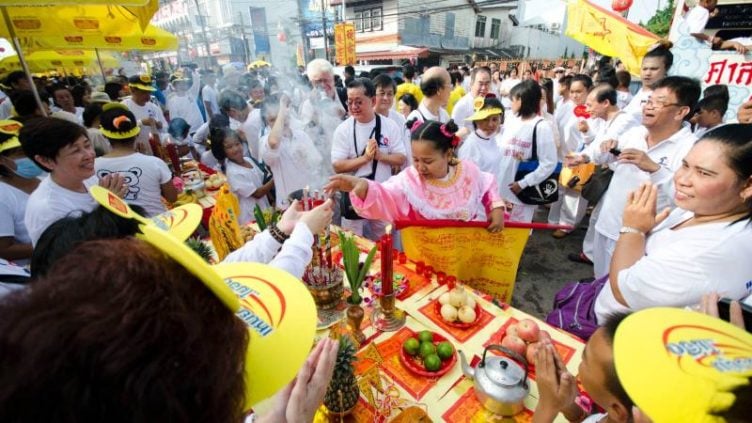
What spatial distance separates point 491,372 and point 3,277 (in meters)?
2.72

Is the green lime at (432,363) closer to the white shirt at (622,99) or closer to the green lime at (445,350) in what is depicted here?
the green lime at (445,350)

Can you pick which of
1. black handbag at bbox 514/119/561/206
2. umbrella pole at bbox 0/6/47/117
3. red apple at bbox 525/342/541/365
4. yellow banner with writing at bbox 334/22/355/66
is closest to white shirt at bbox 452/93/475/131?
black handbag at bbox 514/119/561/206

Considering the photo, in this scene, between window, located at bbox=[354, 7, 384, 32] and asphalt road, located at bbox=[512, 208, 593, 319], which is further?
window, located at bbox=[354, 7, 384, 32]

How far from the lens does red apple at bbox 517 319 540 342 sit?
1805mm

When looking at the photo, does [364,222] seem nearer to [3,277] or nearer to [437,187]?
[437,187]

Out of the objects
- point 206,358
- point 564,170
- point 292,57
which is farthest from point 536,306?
point 292,57

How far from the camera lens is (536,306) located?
3.90 meters

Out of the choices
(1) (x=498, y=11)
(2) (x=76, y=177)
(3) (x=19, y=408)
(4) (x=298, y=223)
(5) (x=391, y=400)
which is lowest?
(5) (x=391, y=400)

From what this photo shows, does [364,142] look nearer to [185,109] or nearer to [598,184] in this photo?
[598,184]

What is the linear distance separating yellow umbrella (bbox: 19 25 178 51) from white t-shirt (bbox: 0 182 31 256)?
222 inches

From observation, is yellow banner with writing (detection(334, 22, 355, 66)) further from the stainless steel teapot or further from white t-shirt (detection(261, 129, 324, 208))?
the stainless steel teapot

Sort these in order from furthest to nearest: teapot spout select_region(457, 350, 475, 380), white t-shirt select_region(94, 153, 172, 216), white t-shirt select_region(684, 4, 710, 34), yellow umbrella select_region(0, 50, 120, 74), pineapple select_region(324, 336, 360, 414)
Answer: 1. yellow umbrella select_region(0, 50, 120, 74)
2. white t-shirt select_region(684, 4, 710, 34)
3. white t-shirt select_region(94, 153, 172, 216)
4. teapot spout select_region(457, 350, 475, 380)
5. pineapple select_region(324, 336, 360, 414)

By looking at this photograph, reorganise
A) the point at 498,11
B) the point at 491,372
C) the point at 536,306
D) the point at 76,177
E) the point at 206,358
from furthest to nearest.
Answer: the point at 498,11 → the point at 536,306 → the point at 76,177 → the point at 491,372 → the point at 206,358

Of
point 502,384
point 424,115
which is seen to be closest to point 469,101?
point 424,115
